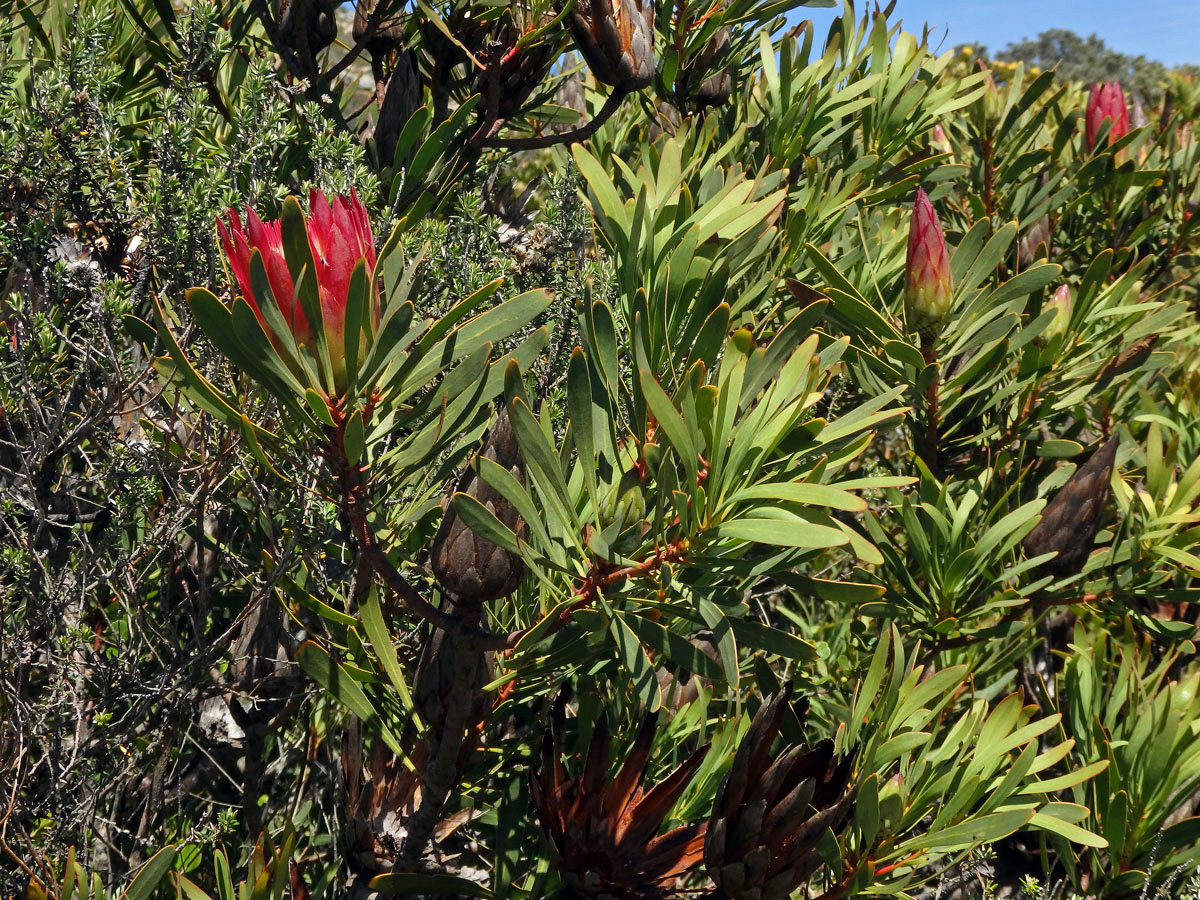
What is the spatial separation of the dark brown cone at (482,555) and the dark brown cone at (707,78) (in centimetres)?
82

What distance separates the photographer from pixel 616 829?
34.4 inches

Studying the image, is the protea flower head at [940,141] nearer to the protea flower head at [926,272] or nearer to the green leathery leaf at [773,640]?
the protea flower head at [926,272]

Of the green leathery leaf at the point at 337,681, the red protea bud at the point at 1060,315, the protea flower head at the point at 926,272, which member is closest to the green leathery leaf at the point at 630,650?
the green leathery leaf at the point at 337,681

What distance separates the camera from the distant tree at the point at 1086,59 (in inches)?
869

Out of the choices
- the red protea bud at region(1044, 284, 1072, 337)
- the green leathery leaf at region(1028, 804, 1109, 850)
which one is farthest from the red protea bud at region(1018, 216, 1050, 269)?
the green leathery leaf at region(1028, 804, 1109, 850)

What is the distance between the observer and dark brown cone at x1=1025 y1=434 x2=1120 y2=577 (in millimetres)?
1103

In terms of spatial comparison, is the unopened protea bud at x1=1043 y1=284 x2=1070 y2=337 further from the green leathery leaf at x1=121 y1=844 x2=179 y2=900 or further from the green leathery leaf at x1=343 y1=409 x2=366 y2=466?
the green leathery leaf at x1=121 y1=844 x2=179 y2=900

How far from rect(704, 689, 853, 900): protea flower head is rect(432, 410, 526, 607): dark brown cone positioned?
249 mm

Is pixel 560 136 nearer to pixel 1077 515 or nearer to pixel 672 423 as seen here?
pixel 672 423

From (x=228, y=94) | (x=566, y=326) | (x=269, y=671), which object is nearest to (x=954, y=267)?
(x=566, y=326)

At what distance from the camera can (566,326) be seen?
3.93 feet

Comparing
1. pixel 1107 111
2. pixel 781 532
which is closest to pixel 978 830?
pixel 781 532

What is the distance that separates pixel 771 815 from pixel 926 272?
0.61 metres

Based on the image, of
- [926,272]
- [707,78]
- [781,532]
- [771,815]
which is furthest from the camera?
[707,78]
